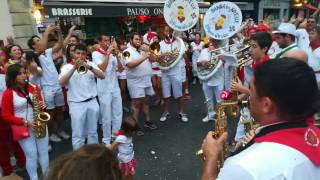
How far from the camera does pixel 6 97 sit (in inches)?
159

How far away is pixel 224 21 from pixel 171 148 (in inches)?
100

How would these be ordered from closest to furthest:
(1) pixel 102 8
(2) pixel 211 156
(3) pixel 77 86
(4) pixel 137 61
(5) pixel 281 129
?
(5) pixel 281 129
(2) pixel 211 156
(3) pixel 77 86
(4) pixel 137 61
(1) pixel 102 8

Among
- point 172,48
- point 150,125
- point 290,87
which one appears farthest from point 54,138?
point 290,87

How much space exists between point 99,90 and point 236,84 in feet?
7.90

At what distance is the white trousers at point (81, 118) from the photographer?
4992 mm

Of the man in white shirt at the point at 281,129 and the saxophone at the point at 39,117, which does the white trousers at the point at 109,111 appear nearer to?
the saxophone at the point at 39,117

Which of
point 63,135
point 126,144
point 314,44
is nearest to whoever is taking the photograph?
point 126,144

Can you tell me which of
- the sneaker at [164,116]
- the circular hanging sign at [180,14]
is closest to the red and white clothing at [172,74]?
the circular hanging sign at [180,14]

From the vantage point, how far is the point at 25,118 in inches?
165

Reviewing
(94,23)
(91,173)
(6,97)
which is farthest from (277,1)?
(91,173)

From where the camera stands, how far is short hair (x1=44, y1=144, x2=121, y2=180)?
127 cm

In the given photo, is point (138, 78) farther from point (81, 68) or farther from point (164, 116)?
point (81, 68)

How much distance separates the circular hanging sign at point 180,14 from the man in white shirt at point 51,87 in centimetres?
219

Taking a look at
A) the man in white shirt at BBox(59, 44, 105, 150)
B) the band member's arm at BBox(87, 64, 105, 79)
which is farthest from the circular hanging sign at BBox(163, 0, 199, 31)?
the man in white shirt at BBox(59, 44, 105, 150)
